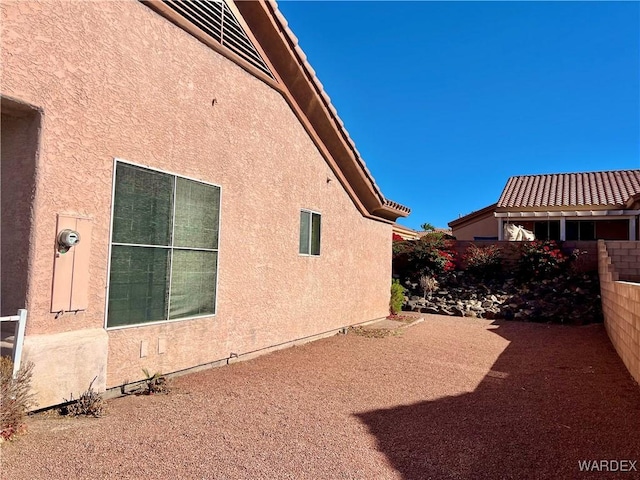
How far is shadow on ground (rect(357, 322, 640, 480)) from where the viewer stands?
3818mm

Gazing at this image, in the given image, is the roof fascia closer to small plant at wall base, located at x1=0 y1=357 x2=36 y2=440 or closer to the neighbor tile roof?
the neighbor tile roof

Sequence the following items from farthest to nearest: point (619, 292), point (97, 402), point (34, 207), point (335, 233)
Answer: point (335, 233), point (619, 292), point (97, 402), point (34, 207)

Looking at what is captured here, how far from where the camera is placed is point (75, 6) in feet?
15.6

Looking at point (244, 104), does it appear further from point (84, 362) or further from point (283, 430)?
point (283, 430)

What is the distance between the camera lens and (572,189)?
79.0ft

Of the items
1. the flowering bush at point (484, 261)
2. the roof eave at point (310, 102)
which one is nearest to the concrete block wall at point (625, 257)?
the flowering bush at point (484, 261)

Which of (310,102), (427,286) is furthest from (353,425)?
(427,286)

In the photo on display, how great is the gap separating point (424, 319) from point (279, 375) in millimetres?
8717

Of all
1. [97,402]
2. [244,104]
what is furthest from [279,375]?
[244,104]

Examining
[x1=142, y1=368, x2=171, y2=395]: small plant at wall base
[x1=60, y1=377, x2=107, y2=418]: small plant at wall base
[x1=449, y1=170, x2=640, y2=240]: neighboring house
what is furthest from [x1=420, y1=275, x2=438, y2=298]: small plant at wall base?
[x1=60, y1=377, x2=107, y2=418]: small plant at wall base

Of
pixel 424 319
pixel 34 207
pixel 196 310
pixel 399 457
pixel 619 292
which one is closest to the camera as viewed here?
pixel 399 457

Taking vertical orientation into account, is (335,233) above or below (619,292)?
above

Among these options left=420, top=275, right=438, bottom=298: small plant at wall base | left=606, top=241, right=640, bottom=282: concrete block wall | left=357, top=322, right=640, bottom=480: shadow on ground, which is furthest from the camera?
left=420, top=275, right=438, bottom=298: small plant at wall base

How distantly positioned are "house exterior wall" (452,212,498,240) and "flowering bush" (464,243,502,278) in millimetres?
8584
